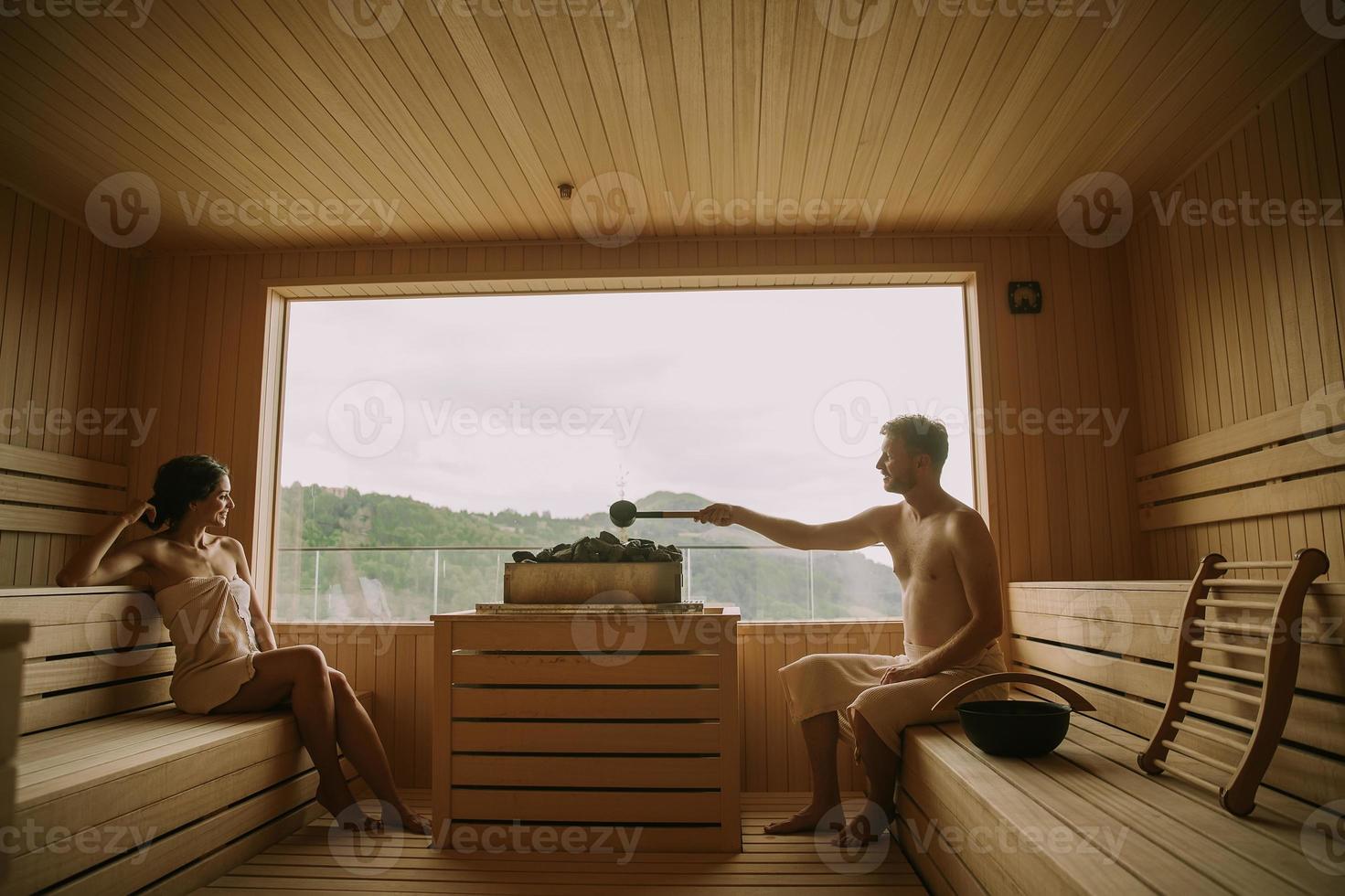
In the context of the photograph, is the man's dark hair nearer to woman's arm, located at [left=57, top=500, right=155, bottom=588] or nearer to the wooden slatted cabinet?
the wooden slatted cabinet

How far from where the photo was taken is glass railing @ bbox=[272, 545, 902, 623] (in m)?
4.19

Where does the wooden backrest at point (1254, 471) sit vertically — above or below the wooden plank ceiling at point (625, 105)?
below

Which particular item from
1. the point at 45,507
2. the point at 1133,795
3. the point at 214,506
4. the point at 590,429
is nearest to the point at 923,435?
the point at 1133,795

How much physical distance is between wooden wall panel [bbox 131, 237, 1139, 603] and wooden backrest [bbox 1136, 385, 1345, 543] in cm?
24

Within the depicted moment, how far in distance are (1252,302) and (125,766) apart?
3.80 metres

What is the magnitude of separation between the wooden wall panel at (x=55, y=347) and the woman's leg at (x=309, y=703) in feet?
4.07

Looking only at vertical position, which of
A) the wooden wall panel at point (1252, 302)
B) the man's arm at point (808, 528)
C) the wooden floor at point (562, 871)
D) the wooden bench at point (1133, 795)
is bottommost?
the wooden floor at point (562, 871)

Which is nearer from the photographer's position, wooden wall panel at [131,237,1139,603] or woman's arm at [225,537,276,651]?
woman's arm at [225,537,276,651]

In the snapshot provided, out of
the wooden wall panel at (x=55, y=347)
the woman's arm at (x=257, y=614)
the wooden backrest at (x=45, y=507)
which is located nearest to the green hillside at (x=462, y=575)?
the woman's arm at (x=257, y=614)

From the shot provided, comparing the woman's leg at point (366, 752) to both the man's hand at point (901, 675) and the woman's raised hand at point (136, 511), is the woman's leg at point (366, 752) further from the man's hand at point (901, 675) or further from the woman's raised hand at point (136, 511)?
the man's hand at point (901, 675)

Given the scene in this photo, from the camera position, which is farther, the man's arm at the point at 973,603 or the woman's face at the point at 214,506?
the woman's face at the point at 214,506

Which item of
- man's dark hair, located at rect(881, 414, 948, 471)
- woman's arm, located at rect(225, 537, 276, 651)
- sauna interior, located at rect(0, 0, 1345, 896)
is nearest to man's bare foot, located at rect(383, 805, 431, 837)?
sauna interior, located at rect(0, 0, 1345, 896)

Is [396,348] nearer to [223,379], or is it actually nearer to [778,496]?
[223,379]

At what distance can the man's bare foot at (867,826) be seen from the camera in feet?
9.24
